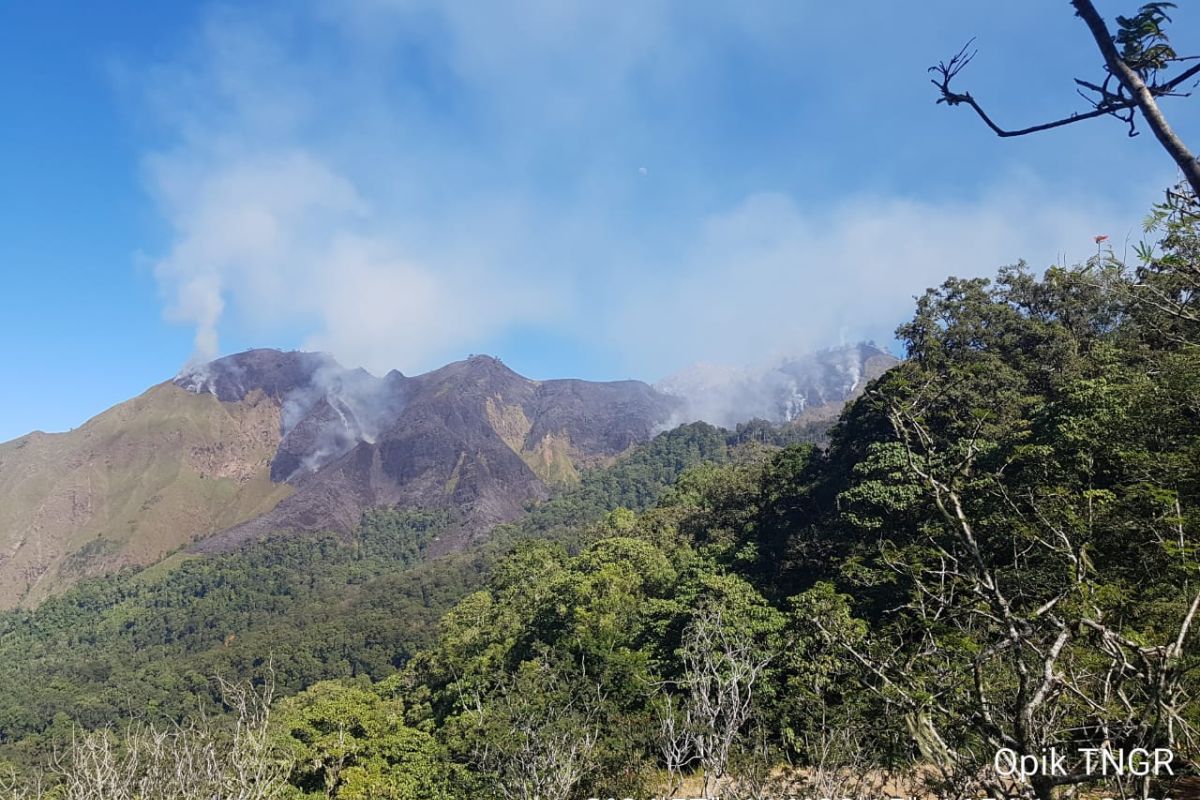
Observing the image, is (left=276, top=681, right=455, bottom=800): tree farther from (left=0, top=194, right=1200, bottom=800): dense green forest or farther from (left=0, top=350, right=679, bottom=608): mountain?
(left=0, top=350, right=679, bottom=608): mountain

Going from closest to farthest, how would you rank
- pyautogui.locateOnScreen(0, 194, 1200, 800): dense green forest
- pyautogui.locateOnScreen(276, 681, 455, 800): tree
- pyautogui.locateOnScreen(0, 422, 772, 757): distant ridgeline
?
pyautogui.locateOnScreen(0, 194, 1200, 800): dense green forest < pyautogui.locateOnScreen(276, 681, 455, 800): tree < pyautogui.locateOnScreen(0, 422, 772, 757): distant ridgeline

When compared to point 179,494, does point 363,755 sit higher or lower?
lower

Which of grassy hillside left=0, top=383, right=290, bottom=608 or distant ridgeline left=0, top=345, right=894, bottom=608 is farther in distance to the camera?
grassy hillside left=0, top=383, right=290, bottom=608

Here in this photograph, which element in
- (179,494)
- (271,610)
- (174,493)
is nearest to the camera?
(271,610)

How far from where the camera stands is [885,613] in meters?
11.5

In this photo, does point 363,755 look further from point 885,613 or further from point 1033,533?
point 1033,533

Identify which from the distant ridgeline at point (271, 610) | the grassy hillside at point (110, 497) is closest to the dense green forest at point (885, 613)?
the distant ridgeline at point (271, 610)

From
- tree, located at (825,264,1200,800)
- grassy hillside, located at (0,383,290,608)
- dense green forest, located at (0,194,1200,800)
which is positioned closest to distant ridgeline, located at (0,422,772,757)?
grassy hillside, located at (0,383,290,608)

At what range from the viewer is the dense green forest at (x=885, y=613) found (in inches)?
146

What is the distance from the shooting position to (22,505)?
172m

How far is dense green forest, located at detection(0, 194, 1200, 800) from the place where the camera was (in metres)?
3.72

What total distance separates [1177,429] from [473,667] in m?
26.1

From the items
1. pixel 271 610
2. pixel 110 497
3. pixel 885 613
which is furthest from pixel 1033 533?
pixel 110 497

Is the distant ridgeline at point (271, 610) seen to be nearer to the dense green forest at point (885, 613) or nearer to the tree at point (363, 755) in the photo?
the dense green forest at point (885, 613)
